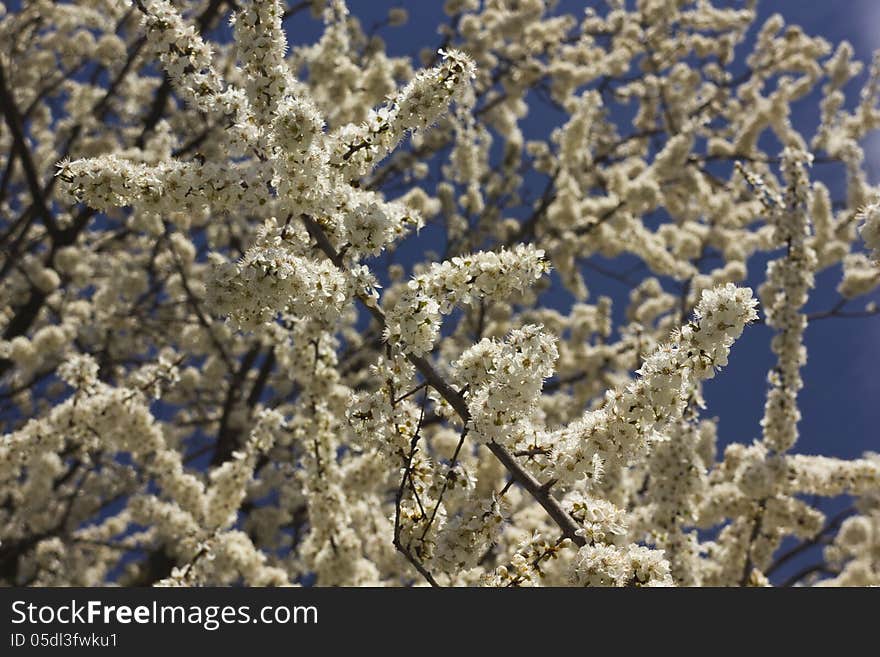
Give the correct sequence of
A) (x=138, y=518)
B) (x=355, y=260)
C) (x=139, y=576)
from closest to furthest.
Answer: (x=355, y=260), (x=138, y=518), (x=139, y=576)

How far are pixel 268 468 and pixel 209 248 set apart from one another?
14.2 feet

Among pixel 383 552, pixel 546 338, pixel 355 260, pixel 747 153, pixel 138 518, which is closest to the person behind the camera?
pixel 546 338

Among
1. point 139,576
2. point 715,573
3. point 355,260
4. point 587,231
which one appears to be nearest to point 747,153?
point 587,231

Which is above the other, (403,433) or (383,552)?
(383,552)

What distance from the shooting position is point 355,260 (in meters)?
3.72

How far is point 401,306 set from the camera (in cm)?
341

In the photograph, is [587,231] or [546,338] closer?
[546,338]

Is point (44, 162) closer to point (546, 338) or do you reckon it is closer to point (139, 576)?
point (139, 576)

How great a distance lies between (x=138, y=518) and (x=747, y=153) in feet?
33.5

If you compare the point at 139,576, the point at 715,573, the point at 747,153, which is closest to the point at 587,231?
the point at 747,153

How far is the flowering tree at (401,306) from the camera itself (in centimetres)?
350

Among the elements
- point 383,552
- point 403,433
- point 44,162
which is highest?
point 44,162

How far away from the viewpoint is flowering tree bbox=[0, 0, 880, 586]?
3500 millimetres

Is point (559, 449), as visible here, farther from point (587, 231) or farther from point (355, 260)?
point (587, 231)
